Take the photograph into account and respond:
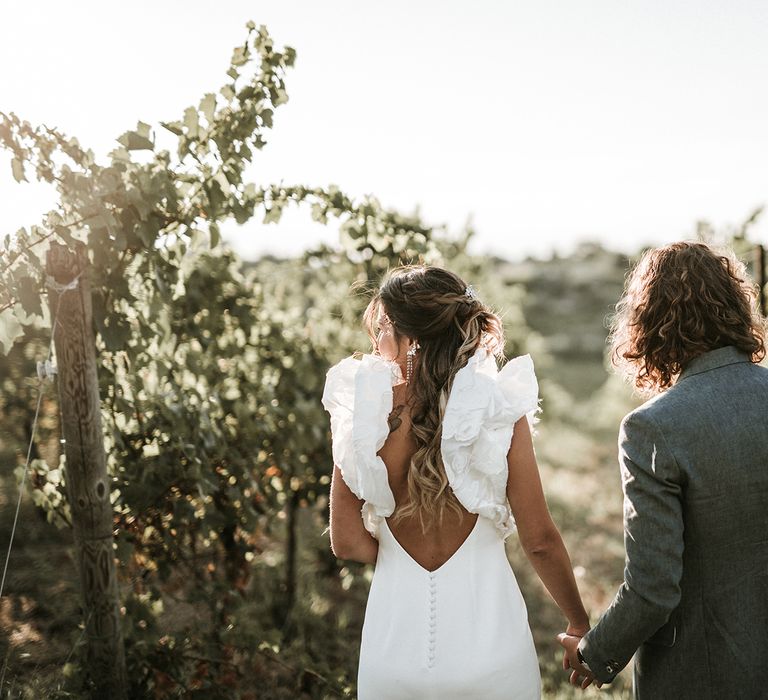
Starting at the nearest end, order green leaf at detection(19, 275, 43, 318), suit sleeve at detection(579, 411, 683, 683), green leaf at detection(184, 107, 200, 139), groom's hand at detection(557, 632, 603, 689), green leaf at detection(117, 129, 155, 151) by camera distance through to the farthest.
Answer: suit sleeve at detection(579, 411, 683, 683), groom's hand at detection(557, 632, 603, 689), green leaf at detection(19, 275, 43, 318), green leaf at detection(117, 129, 155, 151), green leaf at detection(184, 107, 200, 139)

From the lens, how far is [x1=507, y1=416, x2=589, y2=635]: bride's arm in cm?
211

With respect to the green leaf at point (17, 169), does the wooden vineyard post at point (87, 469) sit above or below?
below

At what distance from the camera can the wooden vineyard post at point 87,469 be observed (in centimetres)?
255

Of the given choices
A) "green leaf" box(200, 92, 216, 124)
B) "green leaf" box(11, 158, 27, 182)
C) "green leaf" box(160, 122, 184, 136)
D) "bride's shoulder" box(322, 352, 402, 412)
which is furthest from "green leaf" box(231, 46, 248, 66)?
"bride's shoulder" box(322, 352, 402, 412)

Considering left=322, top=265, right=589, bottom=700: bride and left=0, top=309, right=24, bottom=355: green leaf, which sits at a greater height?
left=0, top=309, right=24, bottom=355: green leaf

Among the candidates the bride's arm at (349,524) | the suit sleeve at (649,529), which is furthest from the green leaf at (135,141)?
the suit sleeve at (649,529)

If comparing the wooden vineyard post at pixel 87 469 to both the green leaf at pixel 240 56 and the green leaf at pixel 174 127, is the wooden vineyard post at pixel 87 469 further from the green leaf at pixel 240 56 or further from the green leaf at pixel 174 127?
the green leaf at pixel 240 56

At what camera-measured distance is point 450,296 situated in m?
2.14

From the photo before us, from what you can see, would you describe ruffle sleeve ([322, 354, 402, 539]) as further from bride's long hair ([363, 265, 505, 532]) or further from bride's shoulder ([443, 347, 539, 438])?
bride's shoulder ([443, 347, 539, 438])

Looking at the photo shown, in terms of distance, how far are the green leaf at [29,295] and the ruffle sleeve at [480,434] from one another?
4.20 feet

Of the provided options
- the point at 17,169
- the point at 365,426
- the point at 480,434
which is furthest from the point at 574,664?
the point at 17,169

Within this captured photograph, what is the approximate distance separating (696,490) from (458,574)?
2.20ft

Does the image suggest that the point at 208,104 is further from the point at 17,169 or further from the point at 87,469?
the point at 87,469

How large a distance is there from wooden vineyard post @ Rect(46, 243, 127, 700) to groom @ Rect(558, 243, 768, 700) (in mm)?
1680
